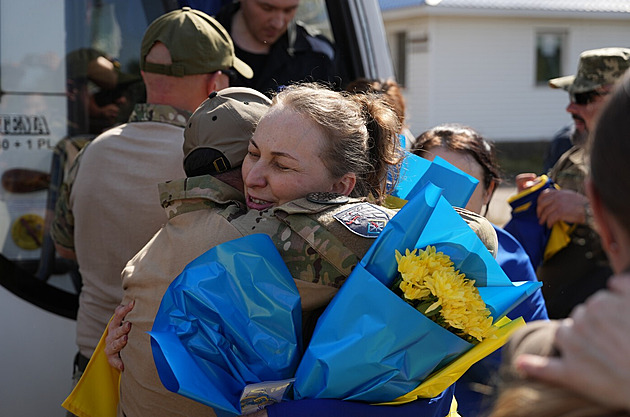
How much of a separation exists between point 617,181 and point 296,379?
80 centimetres

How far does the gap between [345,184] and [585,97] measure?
2.21 meters

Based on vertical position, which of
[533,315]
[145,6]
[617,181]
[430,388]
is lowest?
[533,315]

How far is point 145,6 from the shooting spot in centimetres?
316

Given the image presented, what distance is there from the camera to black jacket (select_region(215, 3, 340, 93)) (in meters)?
3.71

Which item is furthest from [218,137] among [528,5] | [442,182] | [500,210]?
[528,5]

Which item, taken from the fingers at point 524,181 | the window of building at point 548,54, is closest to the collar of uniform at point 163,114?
the fingers at point 524,181

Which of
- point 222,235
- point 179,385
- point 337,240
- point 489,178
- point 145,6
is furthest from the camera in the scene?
point 145,6

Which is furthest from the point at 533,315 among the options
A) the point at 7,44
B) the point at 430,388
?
the point at 7,44

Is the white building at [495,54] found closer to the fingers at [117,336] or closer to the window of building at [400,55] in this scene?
the window of building at [400,55]

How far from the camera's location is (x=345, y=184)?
69.4 inches

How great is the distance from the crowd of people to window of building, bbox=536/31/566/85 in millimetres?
15670

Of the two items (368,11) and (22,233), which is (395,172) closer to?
(22,233)

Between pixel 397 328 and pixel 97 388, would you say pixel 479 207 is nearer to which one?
pixel 397 328

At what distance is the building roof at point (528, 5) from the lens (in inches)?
661
